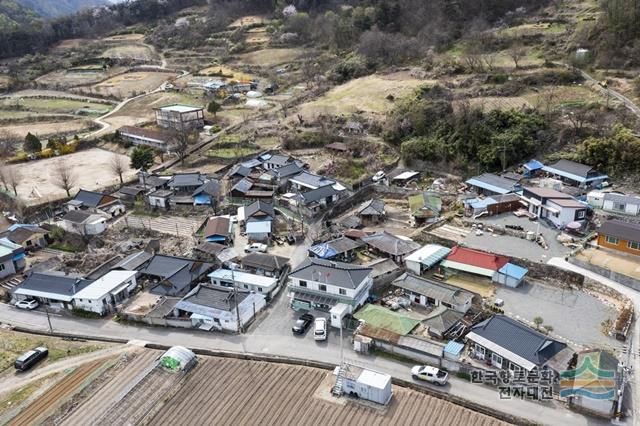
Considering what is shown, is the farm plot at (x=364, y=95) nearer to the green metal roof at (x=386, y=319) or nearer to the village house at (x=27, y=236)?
the village house at (x=27, y=236)

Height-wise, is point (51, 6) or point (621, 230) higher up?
point (51, 6)

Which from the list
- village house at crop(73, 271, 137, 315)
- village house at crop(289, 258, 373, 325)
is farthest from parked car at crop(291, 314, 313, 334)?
village house at crop(73, 271, 137, 315)

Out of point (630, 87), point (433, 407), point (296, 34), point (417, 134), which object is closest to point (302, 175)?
point (417, 134)

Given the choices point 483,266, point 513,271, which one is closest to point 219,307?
point 483,266

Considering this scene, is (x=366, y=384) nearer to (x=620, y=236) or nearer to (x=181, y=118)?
(x=620, y=236)

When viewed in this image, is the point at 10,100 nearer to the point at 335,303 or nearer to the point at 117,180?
the point at 117,180
